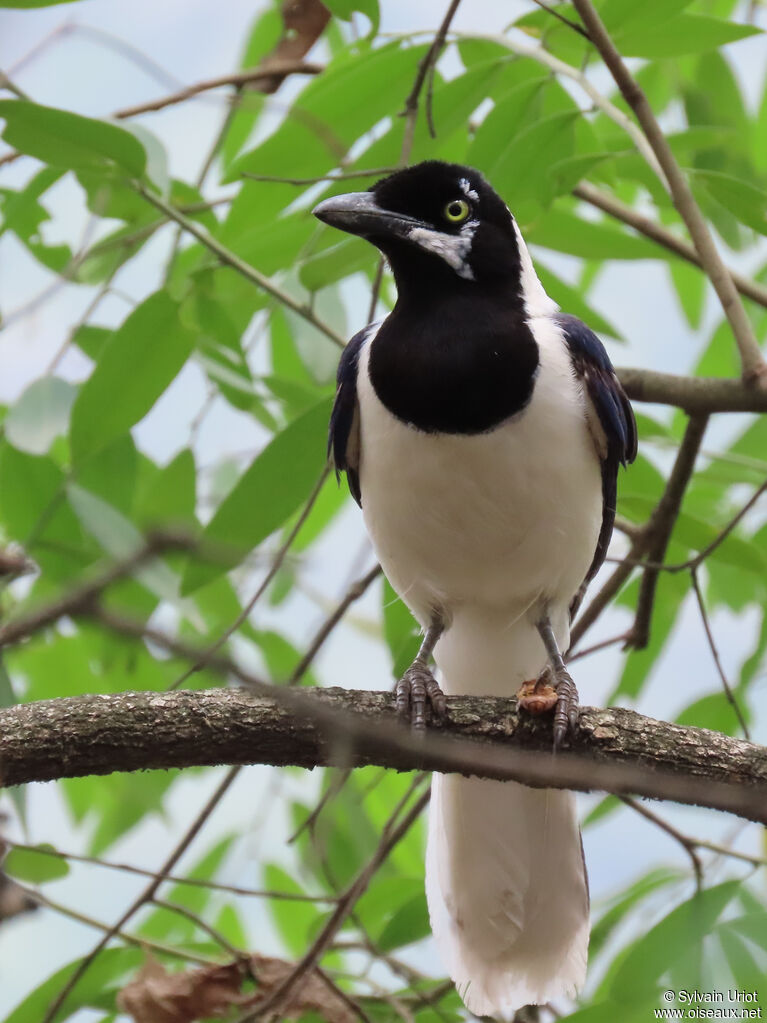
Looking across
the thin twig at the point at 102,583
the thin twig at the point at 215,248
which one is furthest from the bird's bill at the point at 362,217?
the thin twig at the point at 102,583

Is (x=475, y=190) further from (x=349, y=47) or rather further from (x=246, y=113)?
(x=246, y=113)

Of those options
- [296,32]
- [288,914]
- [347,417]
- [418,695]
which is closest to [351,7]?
[296,32]

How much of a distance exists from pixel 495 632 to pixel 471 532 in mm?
495

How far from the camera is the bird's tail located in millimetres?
3303

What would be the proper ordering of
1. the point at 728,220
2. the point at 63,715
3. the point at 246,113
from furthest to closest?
1. the point at 246,113
2. the point at 728,220
3. the point at 63,715

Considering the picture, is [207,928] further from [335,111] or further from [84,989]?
[335,111]

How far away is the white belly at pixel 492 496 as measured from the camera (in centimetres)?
314

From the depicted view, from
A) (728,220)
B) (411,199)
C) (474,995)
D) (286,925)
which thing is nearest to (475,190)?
(411,199)

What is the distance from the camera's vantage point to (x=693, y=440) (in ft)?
11.2

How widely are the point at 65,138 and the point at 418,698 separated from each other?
1569mm

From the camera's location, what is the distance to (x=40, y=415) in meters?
3.38

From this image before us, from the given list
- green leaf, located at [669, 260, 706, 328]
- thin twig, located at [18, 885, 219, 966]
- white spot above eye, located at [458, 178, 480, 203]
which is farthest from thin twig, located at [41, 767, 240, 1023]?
green leaf, located at [669, 260, 706, 328]

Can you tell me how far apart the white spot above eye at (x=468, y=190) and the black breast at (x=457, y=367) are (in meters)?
0.28

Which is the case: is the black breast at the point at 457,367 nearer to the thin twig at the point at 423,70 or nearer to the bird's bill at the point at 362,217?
the bird's bill at the point at 362,217
